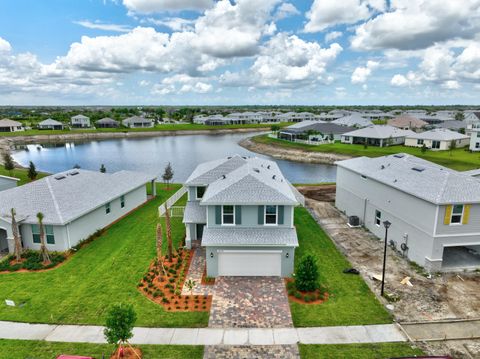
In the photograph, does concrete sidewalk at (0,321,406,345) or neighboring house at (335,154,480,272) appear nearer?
concrete sidewalk at (0,321,406,345)

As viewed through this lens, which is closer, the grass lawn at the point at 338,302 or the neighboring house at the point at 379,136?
the grass lawn at the point at 338,302

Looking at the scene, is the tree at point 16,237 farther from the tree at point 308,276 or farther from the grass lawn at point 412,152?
the grass lawn at point 412,152

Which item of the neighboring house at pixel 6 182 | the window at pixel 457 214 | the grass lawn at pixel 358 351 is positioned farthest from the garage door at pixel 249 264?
the neighboring house at pixel 6 182

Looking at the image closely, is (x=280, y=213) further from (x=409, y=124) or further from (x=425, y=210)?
(x=409, y=124)

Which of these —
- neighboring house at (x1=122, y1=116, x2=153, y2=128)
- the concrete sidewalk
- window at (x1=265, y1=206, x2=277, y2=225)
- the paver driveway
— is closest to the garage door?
the paver driveway

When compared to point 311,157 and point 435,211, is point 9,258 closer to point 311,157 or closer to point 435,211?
point 435,211

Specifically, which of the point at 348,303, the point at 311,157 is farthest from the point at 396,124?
the point at 348,303

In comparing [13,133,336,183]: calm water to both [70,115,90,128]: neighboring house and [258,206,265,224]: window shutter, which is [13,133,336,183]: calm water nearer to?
[70,115,90,128]: neighboring house
